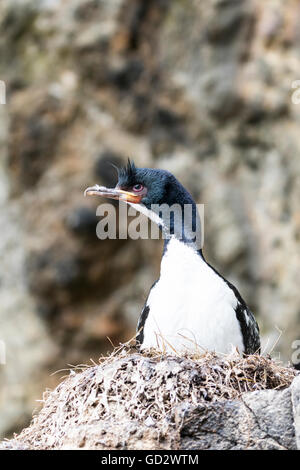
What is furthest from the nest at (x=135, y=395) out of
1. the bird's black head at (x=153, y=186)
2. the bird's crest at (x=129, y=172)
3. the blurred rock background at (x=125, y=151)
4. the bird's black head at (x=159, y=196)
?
the blurred rock background at (x=125, y=151)

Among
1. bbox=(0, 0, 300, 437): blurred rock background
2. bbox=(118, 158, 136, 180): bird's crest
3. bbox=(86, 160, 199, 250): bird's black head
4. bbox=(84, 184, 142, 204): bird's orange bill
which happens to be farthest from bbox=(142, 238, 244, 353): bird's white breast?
bbox=(0, 0, 300, 437): blurred rock background

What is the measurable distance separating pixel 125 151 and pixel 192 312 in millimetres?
5214

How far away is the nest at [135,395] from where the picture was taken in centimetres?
343

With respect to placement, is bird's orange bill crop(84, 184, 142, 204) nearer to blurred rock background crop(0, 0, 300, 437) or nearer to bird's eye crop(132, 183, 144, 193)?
bird's eye crop(132, 183, 144, 193)

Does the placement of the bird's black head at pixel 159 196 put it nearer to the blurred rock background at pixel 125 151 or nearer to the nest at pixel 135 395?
the nest at pixel 135 395

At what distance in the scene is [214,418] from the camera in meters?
3.46

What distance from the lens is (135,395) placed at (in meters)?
3.67

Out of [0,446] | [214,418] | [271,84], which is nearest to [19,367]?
[271,84]

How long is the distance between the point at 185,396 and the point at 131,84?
6789mm

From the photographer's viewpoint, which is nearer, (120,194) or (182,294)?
(182,294)

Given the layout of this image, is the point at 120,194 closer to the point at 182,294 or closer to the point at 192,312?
the point at 182,294

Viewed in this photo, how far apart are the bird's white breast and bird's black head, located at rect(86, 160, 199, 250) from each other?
1.04 feet

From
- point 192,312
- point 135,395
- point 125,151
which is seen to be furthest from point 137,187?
point 125,151

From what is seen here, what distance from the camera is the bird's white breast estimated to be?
4.70m
